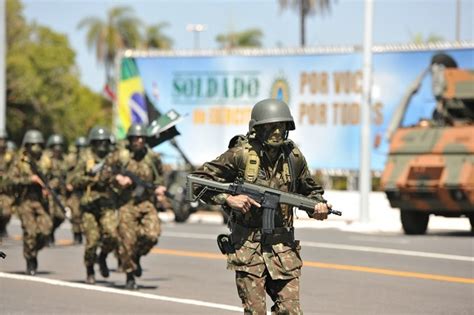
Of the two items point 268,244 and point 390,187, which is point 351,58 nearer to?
point 390,187

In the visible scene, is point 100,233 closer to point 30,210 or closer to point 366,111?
point 30,210

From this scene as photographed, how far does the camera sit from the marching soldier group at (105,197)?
585 inches

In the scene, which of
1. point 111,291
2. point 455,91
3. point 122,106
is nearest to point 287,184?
point 111,291

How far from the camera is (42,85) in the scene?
227ft

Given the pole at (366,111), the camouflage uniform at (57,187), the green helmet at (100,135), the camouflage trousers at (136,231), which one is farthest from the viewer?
the pole at (366,111)

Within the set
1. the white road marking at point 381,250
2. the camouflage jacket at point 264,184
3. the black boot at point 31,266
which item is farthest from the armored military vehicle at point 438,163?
the camouflage jacket at point 264,184

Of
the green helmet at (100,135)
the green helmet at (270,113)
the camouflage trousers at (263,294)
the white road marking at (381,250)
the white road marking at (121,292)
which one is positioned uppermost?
the green helmet at (270,113)

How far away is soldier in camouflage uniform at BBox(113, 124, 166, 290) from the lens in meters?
14.8

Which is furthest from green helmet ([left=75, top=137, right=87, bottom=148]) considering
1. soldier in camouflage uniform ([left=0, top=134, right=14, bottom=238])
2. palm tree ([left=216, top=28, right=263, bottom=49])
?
palm tree ([left=216, top=28, right=263, bottom=49])

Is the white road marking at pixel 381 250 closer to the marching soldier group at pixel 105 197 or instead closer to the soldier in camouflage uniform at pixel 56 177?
the soldier in camouflage uniform at pixel 56 177

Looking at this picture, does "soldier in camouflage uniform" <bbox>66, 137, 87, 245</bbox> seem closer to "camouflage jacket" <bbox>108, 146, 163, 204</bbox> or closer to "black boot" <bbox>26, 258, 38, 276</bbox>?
"black boot" <bbox>26, 258, 38, 276</bbox>

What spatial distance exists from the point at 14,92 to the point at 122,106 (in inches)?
830

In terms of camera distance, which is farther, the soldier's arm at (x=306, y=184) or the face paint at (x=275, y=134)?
the soldier's arm at (x=306, y=184)

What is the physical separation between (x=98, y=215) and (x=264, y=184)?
7556mm
